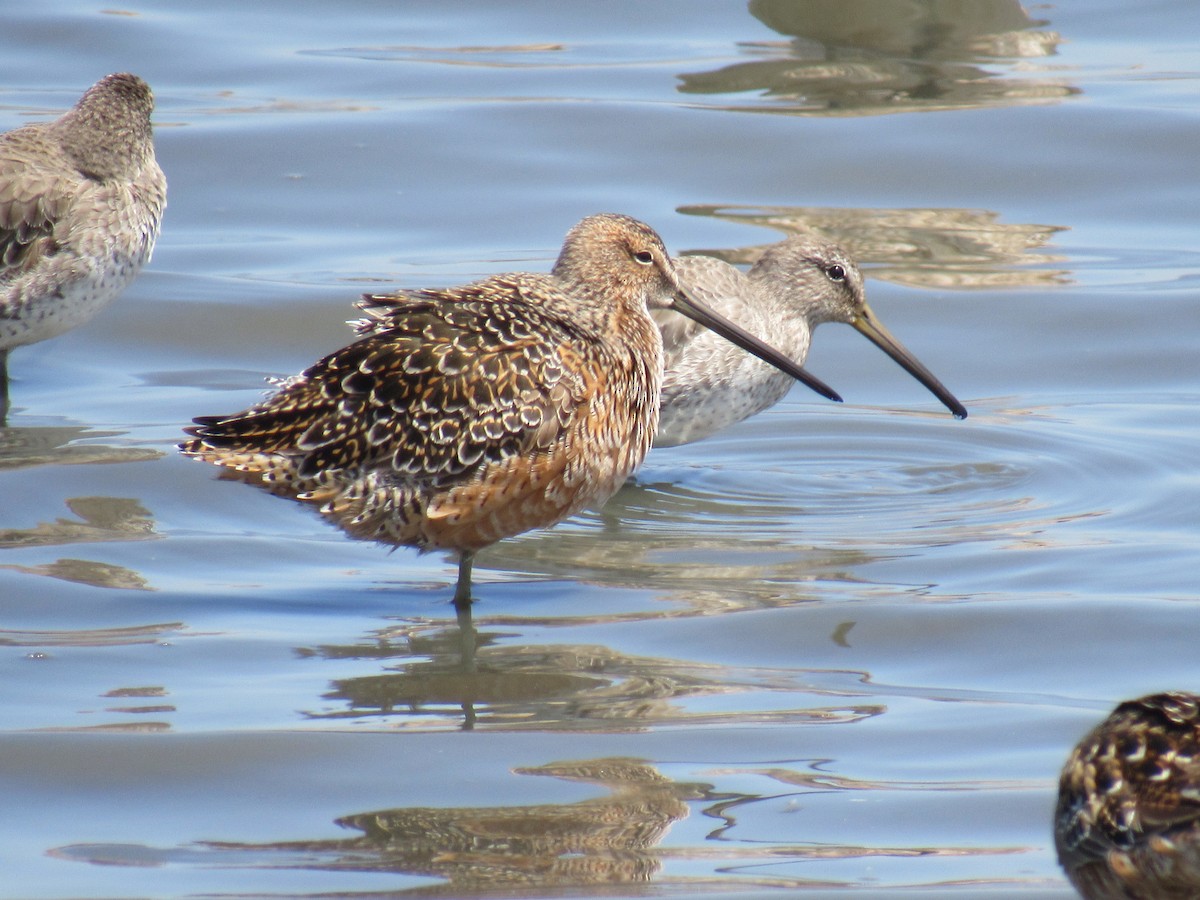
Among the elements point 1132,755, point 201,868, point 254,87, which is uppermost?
point 254,87

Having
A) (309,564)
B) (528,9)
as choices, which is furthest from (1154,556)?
(528,9)

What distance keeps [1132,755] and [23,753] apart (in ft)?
8.05

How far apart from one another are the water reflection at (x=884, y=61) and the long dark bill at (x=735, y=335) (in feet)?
15.2

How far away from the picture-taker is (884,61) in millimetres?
11945

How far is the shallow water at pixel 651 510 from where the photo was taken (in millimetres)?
4156

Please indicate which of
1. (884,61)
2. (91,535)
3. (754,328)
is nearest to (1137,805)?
(91,535)

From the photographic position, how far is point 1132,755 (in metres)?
3.58

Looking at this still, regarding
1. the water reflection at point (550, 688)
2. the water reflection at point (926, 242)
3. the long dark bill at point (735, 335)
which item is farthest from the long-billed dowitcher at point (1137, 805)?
the water reflection at point (926, 242)

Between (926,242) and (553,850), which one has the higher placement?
(926,242)

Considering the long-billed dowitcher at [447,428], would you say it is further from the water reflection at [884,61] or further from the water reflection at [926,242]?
the water reflection at [884,61]

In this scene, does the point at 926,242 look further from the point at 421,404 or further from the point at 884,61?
the point at 421,404

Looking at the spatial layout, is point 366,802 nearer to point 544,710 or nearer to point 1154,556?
point 544,710

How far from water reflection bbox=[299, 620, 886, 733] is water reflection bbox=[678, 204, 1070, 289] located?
4.38 metres

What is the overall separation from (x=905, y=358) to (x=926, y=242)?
2235mm
